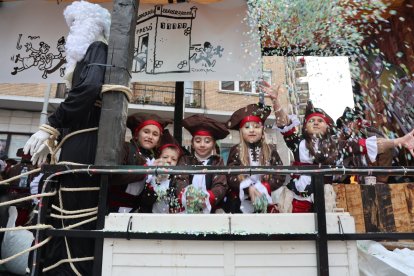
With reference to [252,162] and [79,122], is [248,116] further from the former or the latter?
[79,122]

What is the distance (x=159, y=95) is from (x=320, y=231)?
44.5 feet

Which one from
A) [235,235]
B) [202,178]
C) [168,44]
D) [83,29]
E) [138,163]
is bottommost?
[235,235]

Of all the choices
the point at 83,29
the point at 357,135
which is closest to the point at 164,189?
the point at 83,29

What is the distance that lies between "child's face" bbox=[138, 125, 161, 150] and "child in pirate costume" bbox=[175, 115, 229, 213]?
1.09 feet

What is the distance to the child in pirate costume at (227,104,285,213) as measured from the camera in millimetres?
2645

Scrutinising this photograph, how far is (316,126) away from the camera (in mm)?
3242

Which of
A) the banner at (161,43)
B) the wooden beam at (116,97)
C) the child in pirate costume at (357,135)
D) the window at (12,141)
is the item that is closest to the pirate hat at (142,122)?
the wooden beam at (116,97)

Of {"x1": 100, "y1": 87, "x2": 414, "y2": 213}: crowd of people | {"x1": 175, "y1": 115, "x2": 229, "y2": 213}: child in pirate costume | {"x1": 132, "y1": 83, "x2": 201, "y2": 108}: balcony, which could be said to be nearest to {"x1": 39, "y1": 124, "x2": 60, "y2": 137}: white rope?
{"x1": 100, "y1": 87, "x2": 414, "y2": 213}: crowd of people

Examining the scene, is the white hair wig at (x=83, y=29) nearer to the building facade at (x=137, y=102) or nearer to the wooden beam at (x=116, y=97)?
the wooden beam at (x=116, y=97)

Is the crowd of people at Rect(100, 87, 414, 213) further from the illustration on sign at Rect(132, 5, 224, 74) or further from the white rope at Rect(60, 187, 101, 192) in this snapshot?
the illustration on sign at Rect(132, 5, 224, 74)

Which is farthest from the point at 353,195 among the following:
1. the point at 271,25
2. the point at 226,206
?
the point at 271,25

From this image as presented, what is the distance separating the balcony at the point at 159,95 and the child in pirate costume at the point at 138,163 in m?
10.7

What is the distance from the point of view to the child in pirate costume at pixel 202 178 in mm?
2461

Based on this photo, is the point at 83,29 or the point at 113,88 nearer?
the point at 113,88
